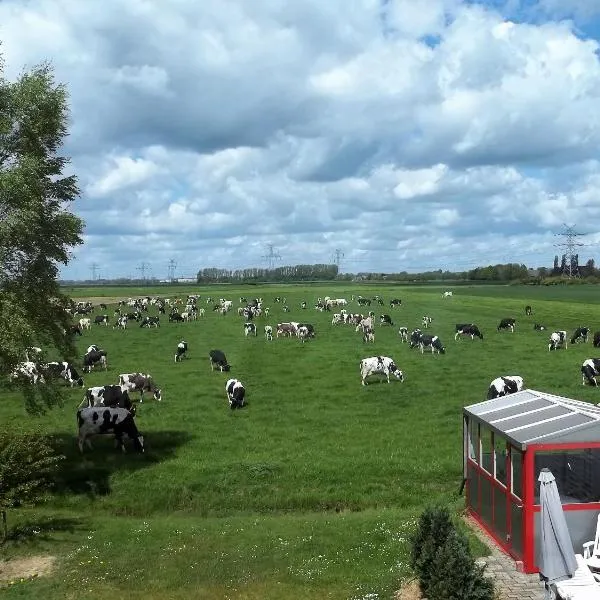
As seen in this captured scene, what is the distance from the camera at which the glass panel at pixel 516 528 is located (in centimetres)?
1374

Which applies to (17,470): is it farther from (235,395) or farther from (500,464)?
(235,395)

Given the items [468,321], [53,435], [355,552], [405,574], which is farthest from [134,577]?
[468,321]

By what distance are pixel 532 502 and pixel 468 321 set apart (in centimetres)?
5994

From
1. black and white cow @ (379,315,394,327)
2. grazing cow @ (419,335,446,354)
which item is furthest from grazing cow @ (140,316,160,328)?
grazing cow @ (419,335,446,354)

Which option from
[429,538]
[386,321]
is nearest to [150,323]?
[386,321]

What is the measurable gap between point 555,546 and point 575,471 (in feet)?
13.4

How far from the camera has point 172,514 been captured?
65.2 feet

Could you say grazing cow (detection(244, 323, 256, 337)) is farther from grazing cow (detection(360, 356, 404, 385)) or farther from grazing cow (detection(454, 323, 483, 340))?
grazing cow (detection(360, 356, 404, 385))

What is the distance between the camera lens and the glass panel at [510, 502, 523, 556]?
13740 millimetres

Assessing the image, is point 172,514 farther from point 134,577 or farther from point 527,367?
point 527,367

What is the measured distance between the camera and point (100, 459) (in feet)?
79.1

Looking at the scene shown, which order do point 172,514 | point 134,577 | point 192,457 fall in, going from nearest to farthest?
point 134,577
point 172,514
point 192,457

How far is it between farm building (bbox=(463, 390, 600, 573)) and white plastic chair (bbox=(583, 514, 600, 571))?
38 cm

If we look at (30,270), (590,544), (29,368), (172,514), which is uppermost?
(30,270)
